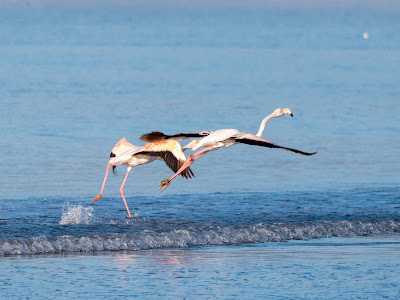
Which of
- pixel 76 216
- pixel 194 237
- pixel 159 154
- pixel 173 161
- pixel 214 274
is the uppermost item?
pixel 159 154

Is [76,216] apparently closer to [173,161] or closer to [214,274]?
[173,161]

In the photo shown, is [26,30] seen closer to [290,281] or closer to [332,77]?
[332,77]

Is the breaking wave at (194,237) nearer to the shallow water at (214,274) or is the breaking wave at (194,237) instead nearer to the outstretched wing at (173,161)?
the shallow water at (214,274)

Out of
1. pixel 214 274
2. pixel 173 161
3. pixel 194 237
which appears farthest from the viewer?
pixel 173 161

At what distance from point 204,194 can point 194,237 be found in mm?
4364

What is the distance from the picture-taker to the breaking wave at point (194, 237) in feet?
47.0

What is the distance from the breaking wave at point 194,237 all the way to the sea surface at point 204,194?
31mm

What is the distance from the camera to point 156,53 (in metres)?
71.4

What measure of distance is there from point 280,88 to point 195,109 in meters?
10.5

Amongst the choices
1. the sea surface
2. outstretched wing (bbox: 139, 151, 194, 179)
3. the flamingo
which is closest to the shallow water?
the sea surface

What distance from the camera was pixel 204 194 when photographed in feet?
65.1

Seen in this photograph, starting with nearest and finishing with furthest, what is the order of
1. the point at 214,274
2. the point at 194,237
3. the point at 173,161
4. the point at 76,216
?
the point at 214,274
the point at 194,237
the point at 76,216
the point at 173,161

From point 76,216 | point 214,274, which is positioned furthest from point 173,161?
point 214,274

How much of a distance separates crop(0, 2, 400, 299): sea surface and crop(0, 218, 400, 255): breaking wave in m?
0.03
